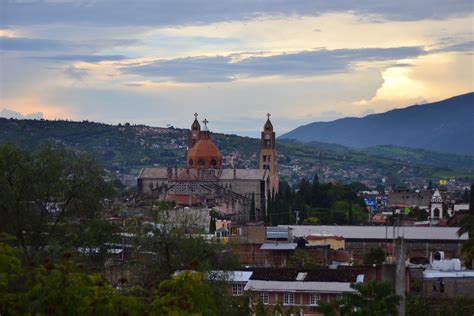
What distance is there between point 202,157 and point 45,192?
107 m

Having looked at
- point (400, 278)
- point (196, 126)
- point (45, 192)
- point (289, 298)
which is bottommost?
point (289, 298)

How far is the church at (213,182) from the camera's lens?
132 meters

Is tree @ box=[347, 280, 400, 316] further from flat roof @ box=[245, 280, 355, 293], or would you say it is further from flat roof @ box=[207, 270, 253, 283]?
flat roof @ box=[245, 280, 355, 293]

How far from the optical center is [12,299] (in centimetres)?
2436

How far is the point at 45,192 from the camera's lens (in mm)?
43750

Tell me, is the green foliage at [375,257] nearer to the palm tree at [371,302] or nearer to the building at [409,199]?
the palm tree at [371,302]

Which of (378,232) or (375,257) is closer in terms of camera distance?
(375,257)

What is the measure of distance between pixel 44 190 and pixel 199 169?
10128cm

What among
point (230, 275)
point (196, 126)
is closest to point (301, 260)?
point (230, 275)

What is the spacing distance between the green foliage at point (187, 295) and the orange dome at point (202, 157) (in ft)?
406

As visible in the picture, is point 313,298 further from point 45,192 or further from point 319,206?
point 319,206

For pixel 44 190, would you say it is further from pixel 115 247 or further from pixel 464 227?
pixel 464 227

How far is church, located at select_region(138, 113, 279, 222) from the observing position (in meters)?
132

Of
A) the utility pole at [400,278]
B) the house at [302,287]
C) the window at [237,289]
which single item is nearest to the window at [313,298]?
the house at [302,287]
